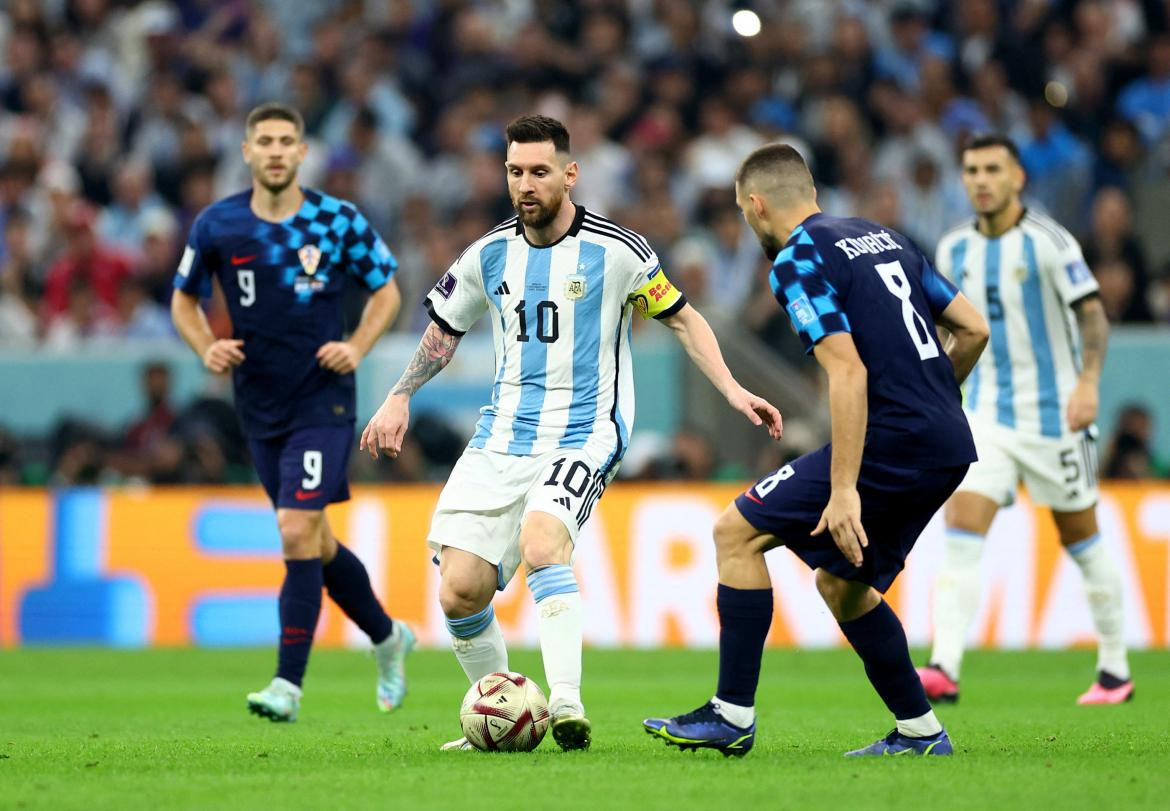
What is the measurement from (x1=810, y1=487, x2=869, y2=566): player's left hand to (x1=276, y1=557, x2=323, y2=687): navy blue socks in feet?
10.3

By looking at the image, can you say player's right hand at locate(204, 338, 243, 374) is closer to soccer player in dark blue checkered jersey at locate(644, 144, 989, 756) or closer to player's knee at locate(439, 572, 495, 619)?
player's knee at locate(439, 572, 495, 619)

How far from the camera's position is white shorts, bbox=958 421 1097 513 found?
30.9 feet

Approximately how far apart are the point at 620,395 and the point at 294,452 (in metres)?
2.05

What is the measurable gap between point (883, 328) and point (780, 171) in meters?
0.65

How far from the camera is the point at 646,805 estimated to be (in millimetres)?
5000

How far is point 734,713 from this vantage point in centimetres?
622

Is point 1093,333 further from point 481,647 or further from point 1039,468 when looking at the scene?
point 481,647

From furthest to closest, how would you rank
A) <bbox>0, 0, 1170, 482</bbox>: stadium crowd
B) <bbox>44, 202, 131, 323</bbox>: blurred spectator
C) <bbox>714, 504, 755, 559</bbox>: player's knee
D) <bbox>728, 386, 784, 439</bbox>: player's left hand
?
<bbox>44, 202, 131, 323</bbox>: blurred spectator → <bbox>0, 0, 1170, 482</bbox>: stadium crowd → <bbox>728, 386, 784, 439</bbox>: player's left hand → <bbox>714, 504, 755, 559</bbox>: player's knee

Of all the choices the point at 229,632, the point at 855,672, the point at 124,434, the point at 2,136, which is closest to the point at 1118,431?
the point at 855,672

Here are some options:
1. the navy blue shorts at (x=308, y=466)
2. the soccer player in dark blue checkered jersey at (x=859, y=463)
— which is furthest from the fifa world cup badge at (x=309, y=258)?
the soccer player in dark blue checkered jersey at (x=859, y=463)

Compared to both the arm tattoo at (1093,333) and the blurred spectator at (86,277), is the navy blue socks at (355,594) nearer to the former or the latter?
the arm tattoo at (1093,333)

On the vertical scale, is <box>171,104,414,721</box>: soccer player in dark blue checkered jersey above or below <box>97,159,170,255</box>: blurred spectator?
below

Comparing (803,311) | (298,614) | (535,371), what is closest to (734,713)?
(803,311)

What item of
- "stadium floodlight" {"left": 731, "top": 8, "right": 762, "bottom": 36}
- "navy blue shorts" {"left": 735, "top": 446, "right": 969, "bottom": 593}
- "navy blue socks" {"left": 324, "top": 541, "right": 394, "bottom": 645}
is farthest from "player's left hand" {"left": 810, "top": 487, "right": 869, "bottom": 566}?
"stadium floodlight" {"left": 731, "top": 8, "right": 762, "bottom": 36}
